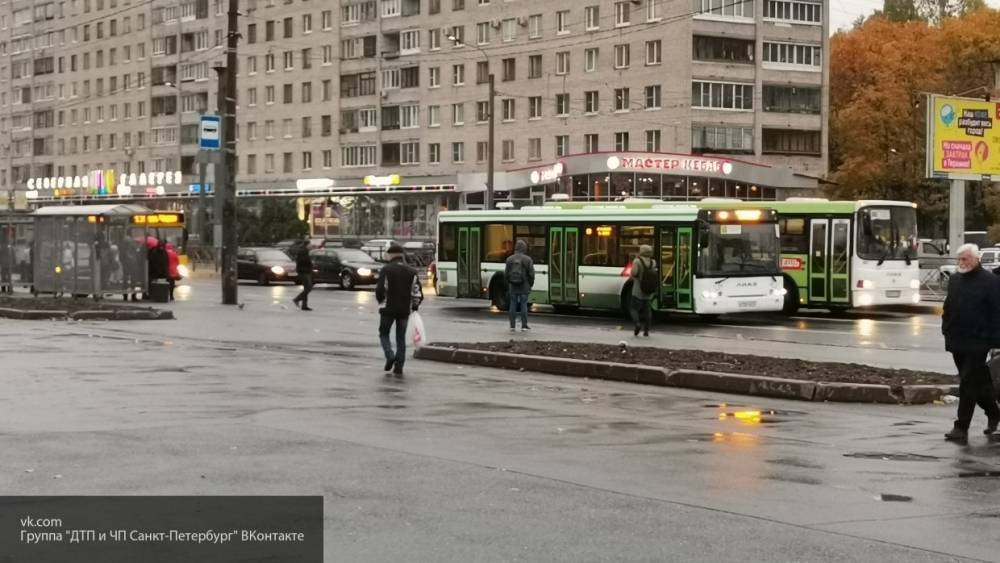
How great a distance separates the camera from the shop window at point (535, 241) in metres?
35.8

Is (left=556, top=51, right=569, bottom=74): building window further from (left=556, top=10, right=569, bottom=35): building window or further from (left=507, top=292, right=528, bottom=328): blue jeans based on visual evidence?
(left=507, top=292, right=528, bottom=328): blue jeans

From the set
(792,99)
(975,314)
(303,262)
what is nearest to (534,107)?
(792,99)

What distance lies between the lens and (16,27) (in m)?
140

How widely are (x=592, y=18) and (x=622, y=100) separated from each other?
5532mm

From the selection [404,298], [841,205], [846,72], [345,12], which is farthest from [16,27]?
[404,298]

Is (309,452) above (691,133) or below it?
below

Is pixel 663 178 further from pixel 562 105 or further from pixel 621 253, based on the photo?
pixel 621 253

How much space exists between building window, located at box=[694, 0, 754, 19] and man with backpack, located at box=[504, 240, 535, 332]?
56225 mm

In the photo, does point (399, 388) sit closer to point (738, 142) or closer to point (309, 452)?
point (309, 452)

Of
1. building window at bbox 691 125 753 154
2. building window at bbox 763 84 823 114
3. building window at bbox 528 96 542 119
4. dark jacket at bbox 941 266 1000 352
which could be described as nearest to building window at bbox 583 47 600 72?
building window at bbox 528 96 542 119

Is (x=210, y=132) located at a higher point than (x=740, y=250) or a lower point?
higher

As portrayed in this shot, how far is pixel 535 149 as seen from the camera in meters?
89.6

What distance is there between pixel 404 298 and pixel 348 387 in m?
2.48

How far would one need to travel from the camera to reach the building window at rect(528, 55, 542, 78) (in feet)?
293
